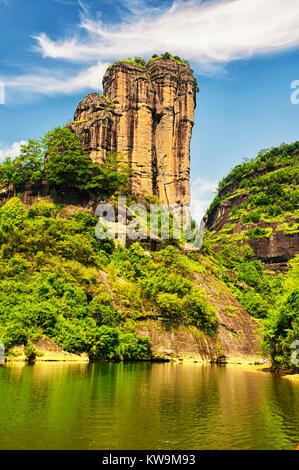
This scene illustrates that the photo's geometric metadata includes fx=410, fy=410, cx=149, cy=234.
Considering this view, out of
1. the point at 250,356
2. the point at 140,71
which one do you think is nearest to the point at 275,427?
the point at 250,356

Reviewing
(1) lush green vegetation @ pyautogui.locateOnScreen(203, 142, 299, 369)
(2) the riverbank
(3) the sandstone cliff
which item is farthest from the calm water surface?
(3) the sandstone cliff

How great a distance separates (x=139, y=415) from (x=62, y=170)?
132 ft

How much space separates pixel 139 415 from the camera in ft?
39.1

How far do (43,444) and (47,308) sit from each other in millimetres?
22645

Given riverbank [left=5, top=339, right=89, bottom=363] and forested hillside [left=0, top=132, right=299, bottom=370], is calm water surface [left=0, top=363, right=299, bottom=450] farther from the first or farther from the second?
forested hillside [left=0, top=132, right=299, bottom=370]

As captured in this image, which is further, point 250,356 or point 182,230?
point 182,230

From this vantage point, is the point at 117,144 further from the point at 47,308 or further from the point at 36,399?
the point at 36,399

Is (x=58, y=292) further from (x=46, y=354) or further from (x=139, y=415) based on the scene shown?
(x=139, y=415)

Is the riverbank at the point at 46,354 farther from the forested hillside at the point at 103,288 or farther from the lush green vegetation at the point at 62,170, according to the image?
the lush green vegetation at the point at 62,170

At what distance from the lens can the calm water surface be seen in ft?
30.3

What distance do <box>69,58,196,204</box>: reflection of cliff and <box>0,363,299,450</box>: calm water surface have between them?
137 feet

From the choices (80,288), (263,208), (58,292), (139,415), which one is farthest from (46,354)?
(263,208)

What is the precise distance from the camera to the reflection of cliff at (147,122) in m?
57.1
